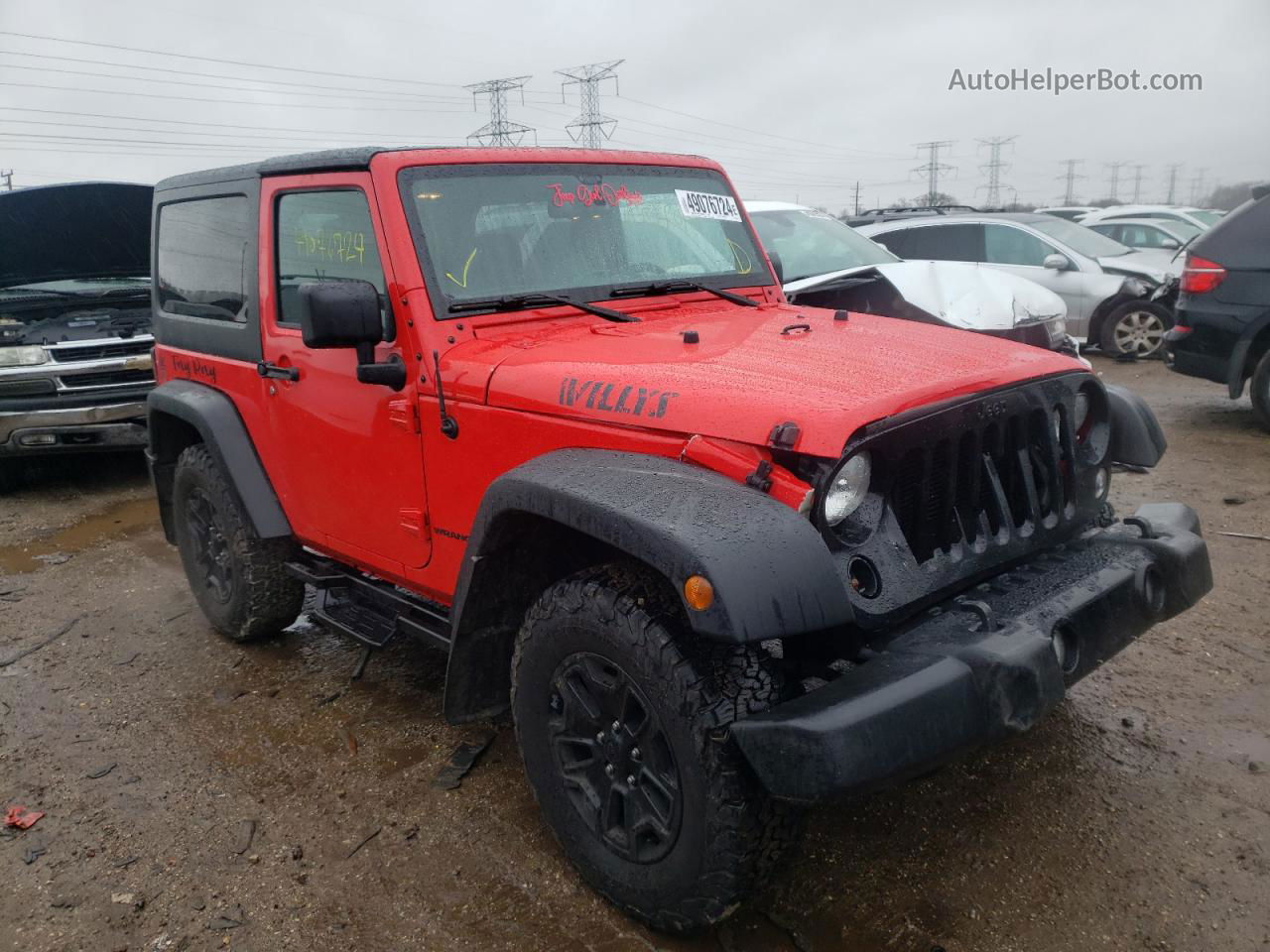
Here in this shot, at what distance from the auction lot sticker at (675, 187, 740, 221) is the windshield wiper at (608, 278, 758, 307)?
32 centimetres

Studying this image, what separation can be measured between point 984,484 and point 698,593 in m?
0.98

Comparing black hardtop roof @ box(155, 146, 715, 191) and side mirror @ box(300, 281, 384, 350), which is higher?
black hardtop roof @ box(155, 146, 715, 191)

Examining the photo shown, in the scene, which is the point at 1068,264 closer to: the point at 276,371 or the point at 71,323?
the point at 276,371

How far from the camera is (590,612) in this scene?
2311 mm

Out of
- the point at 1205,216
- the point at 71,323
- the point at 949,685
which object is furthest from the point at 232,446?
the point at 1205,216

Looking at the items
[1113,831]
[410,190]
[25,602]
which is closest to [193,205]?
[410,190]

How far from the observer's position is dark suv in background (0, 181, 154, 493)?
6.83 metres

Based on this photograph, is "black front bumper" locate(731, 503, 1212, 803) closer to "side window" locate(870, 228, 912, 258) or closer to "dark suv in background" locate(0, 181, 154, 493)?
"dark suv in background" locate(0, 181, 154, 493)

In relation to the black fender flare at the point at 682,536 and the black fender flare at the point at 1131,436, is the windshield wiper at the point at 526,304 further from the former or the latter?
the black fender flare at the point at 1131,436

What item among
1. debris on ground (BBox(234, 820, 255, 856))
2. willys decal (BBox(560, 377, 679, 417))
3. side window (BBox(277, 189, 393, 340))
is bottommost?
debris on ground (BBox(234, 820, 255, 856))

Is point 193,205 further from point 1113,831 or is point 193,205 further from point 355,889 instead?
point 1113,831

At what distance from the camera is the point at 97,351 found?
711 centimetres

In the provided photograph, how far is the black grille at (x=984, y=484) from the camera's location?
235cm

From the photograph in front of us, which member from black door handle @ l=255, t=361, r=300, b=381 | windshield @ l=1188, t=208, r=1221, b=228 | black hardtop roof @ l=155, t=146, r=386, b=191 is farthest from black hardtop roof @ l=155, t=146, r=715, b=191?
windshield @ l=1188, t=208, r=1221, b=228
